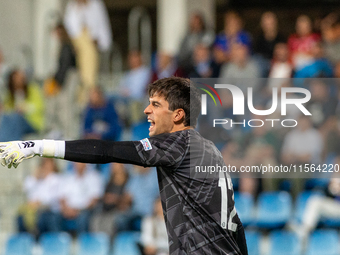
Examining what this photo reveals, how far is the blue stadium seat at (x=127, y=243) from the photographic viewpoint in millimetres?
7762

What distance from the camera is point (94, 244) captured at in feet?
26.7

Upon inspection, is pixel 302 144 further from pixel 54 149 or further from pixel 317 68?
pixel 54 149

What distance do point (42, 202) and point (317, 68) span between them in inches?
191

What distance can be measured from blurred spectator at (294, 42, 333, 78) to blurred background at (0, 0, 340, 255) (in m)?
0.02

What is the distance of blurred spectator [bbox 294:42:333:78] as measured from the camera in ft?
26.9

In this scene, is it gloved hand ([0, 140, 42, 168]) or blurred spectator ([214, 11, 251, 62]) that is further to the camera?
blurred spectator ([214, 11, 251, 62])

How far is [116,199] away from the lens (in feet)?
27.1

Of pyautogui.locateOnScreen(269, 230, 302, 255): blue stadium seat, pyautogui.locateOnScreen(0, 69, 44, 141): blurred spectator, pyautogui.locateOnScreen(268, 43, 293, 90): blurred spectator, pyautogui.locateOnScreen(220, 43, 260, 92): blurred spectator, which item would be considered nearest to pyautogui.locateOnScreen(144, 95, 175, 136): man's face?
pyautogui.locateOnScreen(269, 230, 302, 255): blue stadium seat

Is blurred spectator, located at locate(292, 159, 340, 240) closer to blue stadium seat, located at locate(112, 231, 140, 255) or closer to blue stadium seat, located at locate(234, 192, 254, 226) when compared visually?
blue stadium seat, located at locate(234, 192, 254, 226)

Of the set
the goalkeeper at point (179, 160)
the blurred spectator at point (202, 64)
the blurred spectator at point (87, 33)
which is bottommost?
the goalkeeper at point (179, 160)

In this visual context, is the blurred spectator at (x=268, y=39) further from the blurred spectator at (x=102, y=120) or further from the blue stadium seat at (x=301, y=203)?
the blurred spectator at (x=102, y=120)

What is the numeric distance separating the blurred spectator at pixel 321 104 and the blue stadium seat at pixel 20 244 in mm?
4803

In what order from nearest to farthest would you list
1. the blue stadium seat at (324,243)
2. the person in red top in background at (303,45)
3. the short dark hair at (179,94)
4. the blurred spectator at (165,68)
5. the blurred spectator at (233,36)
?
the short dark hair at (179,94), the blue stadium seat at (324,243), the person in red top in background at (303,45), the blurred spectator at (233,36), the blurred spectator at (165,68)

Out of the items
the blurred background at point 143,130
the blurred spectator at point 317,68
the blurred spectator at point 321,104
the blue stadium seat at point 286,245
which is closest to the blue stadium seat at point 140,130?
the blurred background at point 143,130
